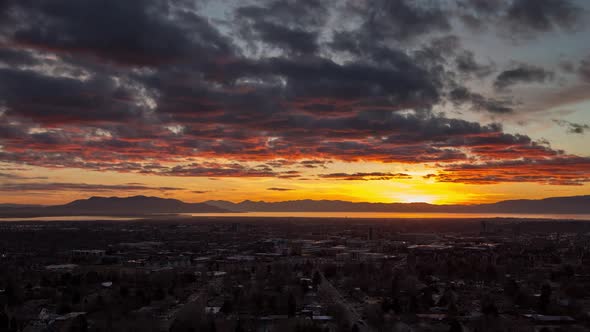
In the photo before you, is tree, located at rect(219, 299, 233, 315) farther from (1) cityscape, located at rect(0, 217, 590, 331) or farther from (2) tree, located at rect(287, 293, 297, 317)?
(2) tree, located at rect(287, 293, 297, 317)

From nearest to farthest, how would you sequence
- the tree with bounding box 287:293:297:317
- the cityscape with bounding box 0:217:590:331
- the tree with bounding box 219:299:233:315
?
the cityscape with bounding box 0:217:590:331
the tree with bounding box 287:293:297:317
the tree with bounding box 219:299:233:315

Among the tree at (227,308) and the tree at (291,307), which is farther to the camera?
the tree at (227,308)

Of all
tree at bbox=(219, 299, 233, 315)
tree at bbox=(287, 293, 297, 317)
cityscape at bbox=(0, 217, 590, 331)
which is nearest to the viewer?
cityscape at bbox=(0, 217, 590, 331)

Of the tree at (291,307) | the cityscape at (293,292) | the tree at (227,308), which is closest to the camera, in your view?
the cityscape at (293,292)

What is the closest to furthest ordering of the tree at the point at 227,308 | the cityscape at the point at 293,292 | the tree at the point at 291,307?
the cityscape at the point at 293,292
the tree at the point at 291,307
the tree at the point at 227,308

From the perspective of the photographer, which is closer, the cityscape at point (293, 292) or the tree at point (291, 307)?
the cityscape at point (293, 292)

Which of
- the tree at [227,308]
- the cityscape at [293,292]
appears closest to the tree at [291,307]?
the cityscape at [293,292]

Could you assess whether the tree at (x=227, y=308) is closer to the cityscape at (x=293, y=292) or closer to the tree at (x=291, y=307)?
the cityscape at (x=293, y=292)

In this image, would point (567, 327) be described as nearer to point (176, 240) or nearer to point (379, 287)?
point (379, 287)

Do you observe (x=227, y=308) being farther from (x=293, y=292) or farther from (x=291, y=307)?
(x=293, y=292)

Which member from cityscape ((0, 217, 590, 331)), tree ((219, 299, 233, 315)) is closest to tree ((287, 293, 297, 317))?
cityscape ((0, 217, 590, 331))

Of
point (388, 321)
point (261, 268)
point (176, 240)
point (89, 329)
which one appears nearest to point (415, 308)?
point (388, 321)
